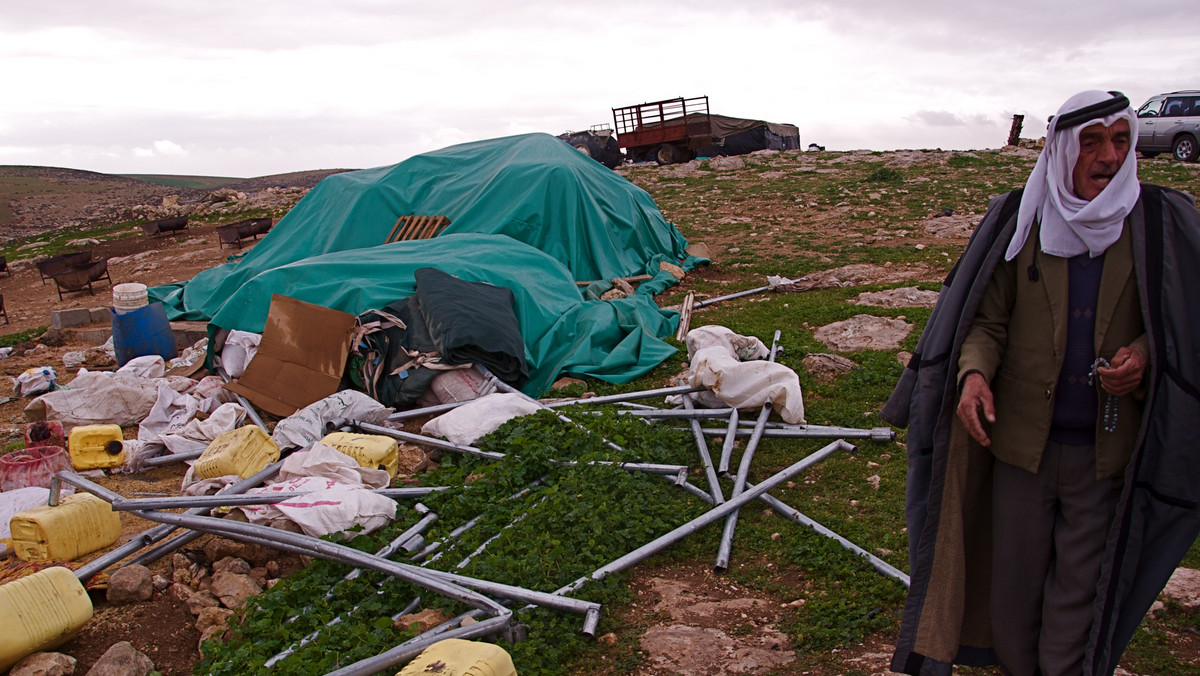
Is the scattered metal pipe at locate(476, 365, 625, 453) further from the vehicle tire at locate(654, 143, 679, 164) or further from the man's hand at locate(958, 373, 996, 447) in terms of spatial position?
the vehicle tire at locate(654, 143, 679, 164)

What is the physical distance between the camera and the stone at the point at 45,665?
2.83 metres

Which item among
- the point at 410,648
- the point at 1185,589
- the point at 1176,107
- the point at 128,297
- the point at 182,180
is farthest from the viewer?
the point at 182,180

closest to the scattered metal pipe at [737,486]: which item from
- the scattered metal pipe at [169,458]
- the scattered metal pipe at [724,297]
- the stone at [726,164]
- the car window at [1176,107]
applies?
the scattered metal pipe at [169,458]

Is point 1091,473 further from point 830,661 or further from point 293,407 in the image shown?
point 293,407

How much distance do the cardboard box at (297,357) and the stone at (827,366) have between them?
11.0 feet

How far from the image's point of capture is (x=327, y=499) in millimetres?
3793

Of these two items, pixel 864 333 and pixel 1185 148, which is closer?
pixel 864 333

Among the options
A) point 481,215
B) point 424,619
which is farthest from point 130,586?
point 481,215

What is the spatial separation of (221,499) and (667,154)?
810 inches

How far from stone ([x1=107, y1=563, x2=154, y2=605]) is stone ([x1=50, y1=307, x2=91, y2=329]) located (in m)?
6.56

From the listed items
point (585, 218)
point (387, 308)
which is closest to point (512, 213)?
point (585, 218)

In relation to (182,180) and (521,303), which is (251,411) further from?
(182,180)

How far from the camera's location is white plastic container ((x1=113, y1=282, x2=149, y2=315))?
6.85m

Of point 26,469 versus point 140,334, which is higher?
point 140,334
